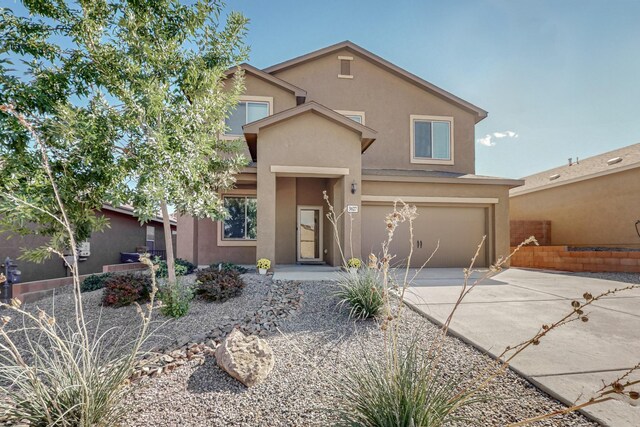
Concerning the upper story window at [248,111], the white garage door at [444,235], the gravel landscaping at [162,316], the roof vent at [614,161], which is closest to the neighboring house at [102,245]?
the gravel landscaping at [162,316]

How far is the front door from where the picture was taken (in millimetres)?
11953

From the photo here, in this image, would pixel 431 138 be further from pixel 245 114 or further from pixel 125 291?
pixel 125 291

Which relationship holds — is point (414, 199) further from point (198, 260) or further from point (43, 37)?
point (43, 37)

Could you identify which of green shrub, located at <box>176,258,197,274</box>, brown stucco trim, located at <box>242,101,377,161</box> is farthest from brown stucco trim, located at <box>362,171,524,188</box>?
green shrub, located at <box>176,258,197,274</box>

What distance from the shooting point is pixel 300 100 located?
12.8 metres

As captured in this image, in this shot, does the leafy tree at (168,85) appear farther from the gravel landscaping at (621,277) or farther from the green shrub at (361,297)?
the gravel landscaping at (621,277)

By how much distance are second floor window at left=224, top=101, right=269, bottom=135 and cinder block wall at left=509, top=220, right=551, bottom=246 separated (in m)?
13.0

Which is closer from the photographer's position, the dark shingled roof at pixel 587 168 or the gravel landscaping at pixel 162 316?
the gravel landscaping at pixel 162 316

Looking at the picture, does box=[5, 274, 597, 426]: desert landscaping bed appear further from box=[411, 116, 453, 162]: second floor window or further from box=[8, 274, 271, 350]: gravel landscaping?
box=[411, 116, 453, 162]: second floor window

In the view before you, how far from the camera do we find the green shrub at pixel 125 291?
6.06 m

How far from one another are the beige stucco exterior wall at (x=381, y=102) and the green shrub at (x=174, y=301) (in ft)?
30.7

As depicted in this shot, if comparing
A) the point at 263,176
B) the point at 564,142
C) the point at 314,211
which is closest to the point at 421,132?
the point at 314,211

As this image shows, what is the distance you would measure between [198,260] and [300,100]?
770 centimetres

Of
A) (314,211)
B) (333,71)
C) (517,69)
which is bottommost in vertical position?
(314,211)
